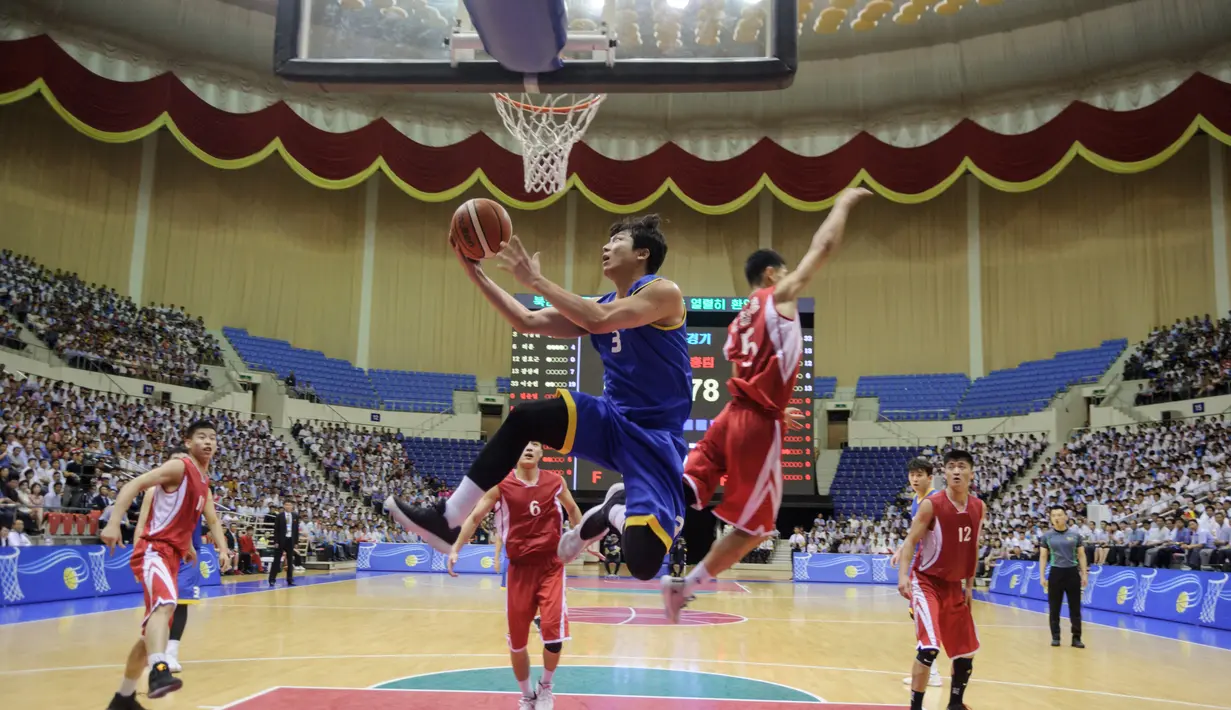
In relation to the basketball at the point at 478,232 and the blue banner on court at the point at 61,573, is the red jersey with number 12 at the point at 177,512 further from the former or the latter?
the blue banner on court at the point at 61,573

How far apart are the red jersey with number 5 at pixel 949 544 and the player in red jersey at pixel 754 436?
2761 mm

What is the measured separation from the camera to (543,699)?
6.34 metres

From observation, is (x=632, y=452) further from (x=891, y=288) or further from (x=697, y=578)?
(x=891, y=288)

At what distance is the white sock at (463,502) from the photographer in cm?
424

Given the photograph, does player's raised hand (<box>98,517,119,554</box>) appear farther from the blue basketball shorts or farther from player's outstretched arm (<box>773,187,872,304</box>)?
player's outstretched arm (<box>773,187,872,304</box>)

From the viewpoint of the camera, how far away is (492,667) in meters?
8.63

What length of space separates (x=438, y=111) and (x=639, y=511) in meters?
29.1

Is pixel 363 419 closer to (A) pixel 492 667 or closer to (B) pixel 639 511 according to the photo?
(A) pixel 492 667

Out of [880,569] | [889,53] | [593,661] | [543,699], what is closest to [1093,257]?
[889,53]

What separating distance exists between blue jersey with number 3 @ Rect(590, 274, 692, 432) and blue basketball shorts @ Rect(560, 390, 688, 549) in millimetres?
81

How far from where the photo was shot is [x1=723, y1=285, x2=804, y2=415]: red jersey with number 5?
451cm

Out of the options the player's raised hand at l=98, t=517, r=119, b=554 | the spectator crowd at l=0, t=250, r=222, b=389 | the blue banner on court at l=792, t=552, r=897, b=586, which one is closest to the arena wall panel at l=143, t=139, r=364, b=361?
the spectator crowd at l=0, t=250, r=222, b=389

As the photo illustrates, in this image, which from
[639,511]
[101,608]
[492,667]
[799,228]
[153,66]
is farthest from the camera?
[799,228]

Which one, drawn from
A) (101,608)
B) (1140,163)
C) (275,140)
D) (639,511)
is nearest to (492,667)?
(639,511)
